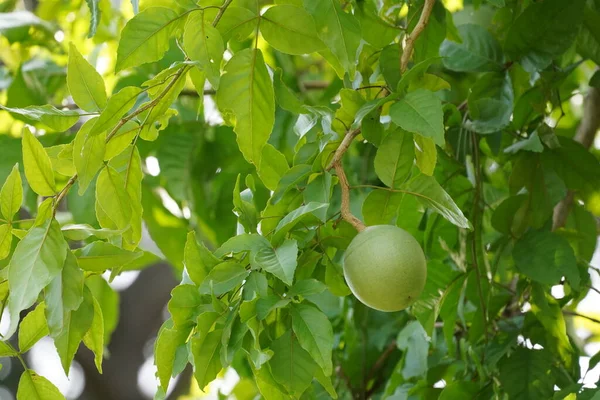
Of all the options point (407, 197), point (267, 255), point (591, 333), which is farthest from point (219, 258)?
point (591, 333)

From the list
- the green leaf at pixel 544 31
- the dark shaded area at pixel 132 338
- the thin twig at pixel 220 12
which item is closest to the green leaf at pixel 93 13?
the thin twig at pixel 220 12

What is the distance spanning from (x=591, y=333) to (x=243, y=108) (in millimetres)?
1008

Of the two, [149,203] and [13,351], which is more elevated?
[13,351]

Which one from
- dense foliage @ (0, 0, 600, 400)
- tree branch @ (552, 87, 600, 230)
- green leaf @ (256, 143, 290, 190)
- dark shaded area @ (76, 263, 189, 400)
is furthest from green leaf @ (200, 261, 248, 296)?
dark shaded area @ (76, 263, 189, 400)

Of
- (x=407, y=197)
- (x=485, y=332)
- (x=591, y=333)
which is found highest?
(x=407, y=197)

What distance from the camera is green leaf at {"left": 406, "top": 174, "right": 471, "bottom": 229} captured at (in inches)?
18.4

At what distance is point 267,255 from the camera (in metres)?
0.43

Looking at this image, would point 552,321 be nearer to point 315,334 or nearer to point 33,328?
point 315,334

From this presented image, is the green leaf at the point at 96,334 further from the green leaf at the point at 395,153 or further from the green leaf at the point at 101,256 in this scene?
the green leaf at the point at 395,153

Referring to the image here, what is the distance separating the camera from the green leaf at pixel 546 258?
629 millimetres

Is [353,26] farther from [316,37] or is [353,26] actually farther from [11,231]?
Answer: [11,231]

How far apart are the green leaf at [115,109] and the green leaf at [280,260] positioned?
0.12 metres

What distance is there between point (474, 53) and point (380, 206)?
0.73 feet

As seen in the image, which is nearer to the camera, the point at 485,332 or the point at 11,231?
the point at 11,231
